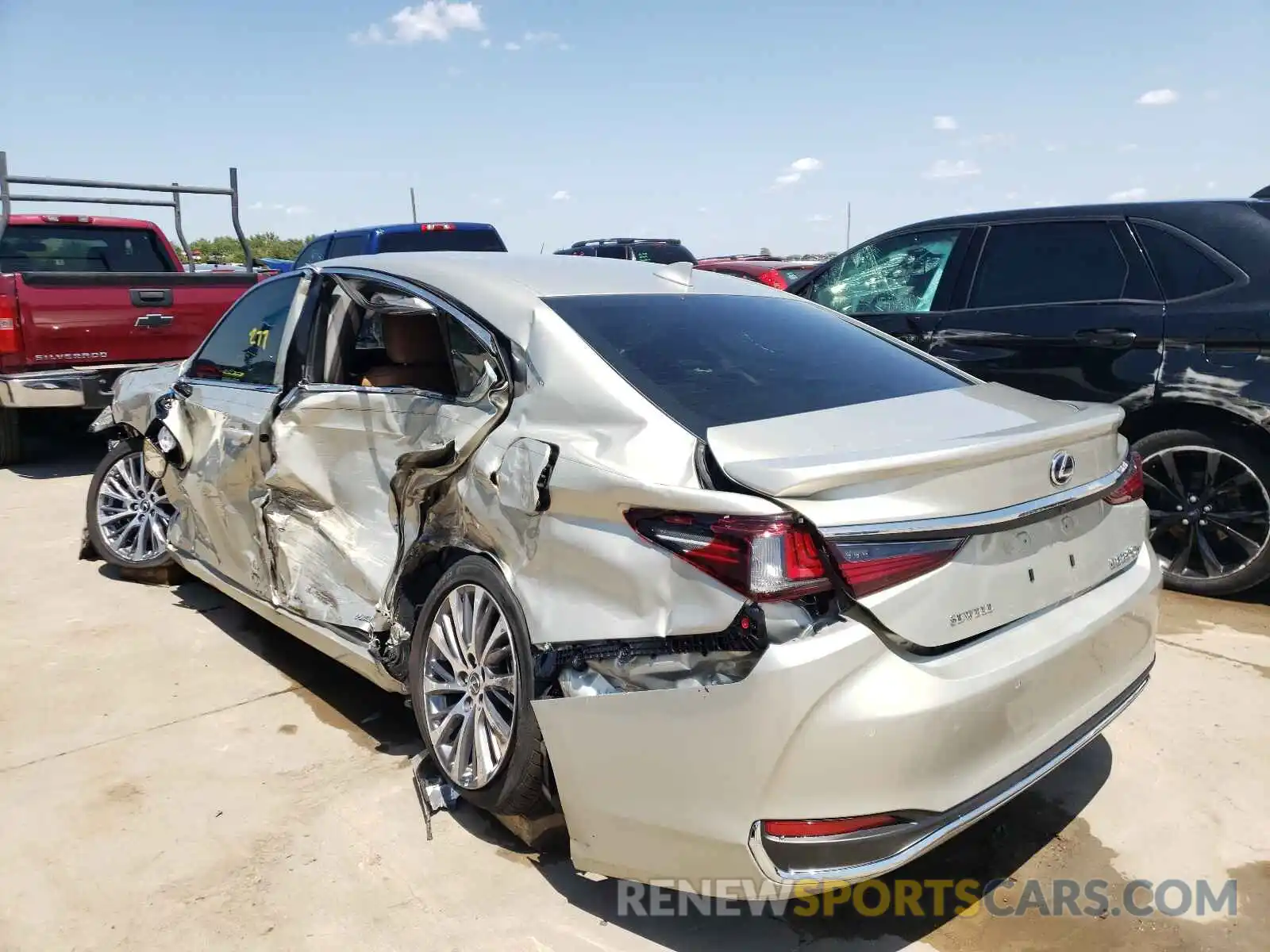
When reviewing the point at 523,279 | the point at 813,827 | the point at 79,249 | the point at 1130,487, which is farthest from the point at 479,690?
the point at 79,249

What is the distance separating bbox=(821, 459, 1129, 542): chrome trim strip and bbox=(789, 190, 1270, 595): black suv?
2.26m

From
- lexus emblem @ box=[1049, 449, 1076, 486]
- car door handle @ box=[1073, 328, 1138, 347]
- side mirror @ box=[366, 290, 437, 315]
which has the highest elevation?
side mirror @ box=[366, 290, 437, 315]

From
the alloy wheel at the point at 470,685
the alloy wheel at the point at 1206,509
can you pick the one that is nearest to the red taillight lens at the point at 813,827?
the alloy wheel at the point at 470,685

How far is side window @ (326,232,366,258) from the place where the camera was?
36.5ft

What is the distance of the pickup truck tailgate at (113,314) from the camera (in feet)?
23.2

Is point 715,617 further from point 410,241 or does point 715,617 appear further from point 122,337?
point 410,241

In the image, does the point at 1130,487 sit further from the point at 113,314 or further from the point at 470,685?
the point at 113,314

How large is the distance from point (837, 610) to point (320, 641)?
2124 millimetres

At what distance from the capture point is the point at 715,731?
2.06m

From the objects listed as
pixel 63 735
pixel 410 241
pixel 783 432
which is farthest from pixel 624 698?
pixel 410 241

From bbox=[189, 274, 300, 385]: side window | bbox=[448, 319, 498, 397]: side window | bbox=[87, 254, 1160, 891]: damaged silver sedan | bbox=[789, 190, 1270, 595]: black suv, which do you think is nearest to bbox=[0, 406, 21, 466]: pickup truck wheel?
bbox=[189, 274, 300, 385]: side window

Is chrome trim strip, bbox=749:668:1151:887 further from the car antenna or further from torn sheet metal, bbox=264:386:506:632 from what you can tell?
the car antenna

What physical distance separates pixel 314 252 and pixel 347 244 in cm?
91

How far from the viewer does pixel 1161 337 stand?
4555 mm
